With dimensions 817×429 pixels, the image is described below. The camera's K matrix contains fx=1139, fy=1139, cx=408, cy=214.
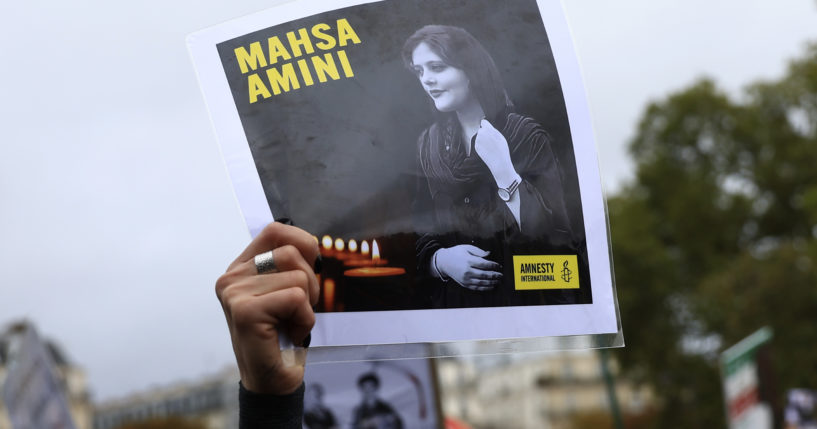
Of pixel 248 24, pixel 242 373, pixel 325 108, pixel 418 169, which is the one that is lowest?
pixel 242 373

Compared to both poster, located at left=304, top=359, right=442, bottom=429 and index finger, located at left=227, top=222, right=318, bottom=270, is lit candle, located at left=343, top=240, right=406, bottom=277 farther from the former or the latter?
poster, located at left=304, top=359, right=442, bottom=429

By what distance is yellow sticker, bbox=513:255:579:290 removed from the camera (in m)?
2.24

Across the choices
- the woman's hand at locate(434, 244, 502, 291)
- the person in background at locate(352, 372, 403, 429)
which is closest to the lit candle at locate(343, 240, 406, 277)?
the woman's hand at locate(434, 244, 502, 291)

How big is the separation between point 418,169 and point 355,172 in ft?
0.41

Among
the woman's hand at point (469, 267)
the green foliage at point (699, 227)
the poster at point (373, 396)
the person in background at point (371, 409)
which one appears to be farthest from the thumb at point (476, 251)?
the green foliage at point (699, 227)

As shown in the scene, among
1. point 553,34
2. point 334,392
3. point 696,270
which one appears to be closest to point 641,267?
point 696,270

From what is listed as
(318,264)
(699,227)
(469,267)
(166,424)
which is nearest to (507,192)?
(469,267)

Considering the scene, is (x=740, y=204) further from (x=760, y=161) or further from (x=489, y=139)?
(x=489, y=139)

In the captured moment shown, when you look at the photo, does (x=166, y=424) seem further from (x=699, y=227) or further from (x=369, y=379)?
(x=369, y=379)

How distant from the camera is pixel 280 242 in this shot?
83.0 inches

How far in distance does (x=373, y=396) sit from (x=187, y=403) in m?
134

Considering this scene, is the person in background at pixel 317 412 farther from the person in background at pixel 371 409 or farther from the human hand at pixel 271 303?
the human hand at pixel 271 303

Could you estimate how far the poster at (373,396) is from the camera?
773cm

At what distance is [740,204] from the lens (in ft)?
119
